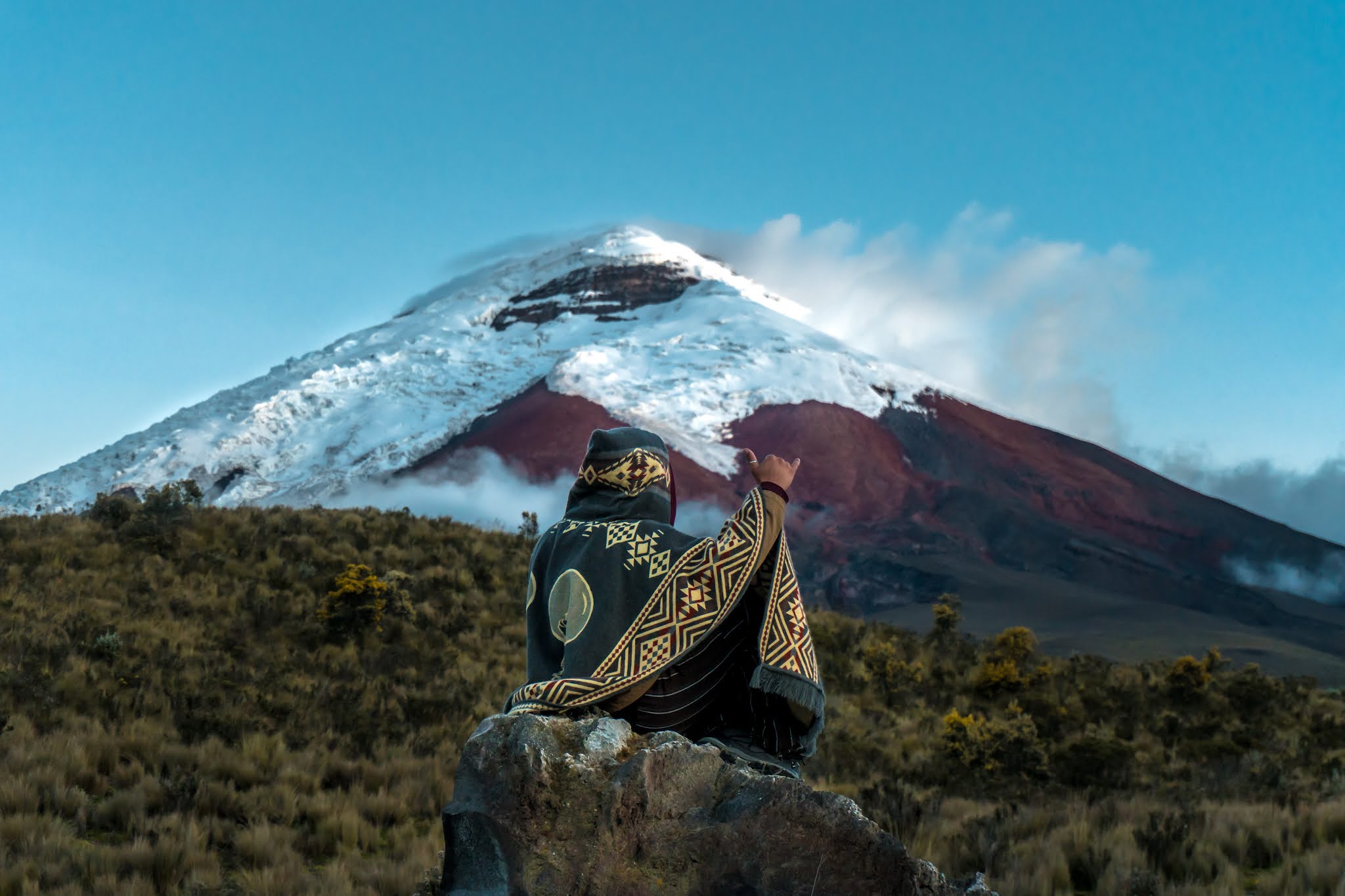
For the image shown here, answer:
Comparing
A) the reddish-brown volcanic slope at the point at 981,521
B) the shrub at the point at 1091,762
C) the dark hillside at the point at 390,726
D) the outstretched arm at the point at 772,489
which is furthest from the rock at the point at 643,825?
the reddish-brown volcanic slope at the point at 981,521

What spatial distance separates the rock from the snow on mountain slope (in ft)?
108

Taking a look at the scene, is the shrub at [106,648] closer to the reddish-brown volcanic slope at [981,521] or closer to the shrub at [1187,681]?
the shrub at [1187,681]

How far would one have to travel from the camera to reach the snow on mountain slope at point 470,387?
39469 millimetres

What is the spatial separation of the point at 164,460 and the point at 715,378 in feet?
80.2

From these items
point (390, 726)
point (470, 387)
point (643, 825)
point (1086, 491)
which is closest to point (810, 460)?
point (1086, 491)

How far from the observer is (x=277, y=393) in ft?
149

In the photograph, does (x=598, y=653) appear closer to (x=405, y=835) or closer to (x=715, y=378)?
(x=405, y=835)

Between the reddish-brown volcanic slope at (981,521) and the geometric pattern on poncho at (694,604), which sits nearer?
the geometric pattern on poncho at (694,604)

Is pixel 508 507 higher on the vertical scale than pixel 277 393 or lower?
lower

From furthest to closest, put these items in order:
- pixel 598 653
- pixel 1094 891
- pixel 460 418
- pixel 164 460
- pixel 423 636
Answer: pixel 460 418
pixel 164 460
pixel 423 636
pixel 1094 891
pixel 598 653

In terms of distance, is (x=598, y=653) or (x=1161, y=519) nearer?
(x=598, y=653)

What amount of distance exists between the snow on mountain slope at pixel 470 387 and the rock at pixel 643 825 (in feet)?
108

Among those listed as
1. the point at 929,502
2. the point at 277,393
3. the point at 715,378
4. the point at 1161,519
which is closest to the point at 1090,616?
the point at 929,502

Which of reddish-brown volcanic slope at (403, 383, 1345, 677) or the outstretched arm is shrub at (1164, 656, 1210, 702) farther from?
reddish-brown volcanic slope at (403, 383, 1345, 677)
